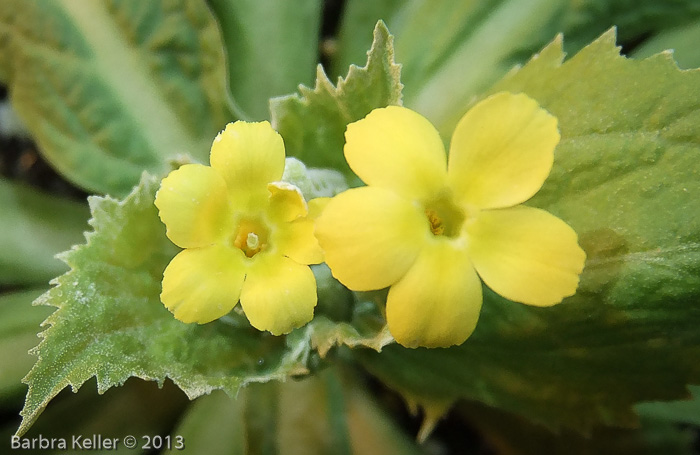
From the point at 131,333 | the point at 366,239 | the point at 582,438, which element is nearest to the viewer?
the point at 366,239

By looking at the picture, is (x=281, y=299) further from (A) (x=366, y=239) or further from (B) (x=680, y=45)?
(B) (x=680, y=45)

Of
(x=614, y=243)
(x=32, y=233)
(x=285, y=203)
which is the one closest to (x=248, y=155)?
(x=285, y=203)

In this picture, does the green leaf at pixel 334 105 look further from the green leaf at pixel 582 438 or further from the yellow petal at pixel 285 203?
the green leaf at pixel 582 438

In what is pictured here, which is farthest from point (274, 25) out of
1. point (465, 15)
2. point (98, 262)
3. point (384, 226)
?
point (384, 226)

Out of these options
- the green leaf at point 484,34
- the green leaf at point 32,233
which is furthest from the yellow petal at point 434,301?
the green leaf at point 32,233

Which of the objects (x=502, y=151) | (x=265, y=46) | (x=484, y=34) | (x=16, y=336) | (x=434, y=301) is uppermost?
(x=265, y=46)

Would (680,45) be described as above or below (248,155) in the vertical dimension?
above

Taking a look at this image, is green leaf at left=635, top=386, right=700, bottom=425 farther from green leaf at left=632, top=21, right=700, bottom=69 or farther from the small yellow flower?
the small yellow flower
